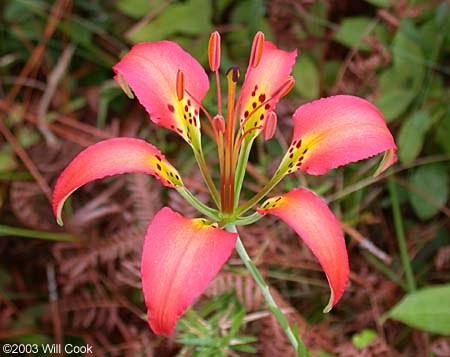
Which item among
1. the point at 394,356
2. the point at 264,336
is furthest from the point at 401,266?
the point at 264,336

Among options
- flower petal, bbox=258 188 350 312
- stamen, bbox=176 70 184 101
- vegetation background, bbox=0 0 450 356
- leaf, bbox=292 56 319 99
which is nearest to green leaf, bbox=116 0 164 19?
vegetation background, bbox=0 0 450 356

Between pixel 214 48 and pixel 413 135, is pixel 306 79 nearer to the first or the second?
pixel 413 135

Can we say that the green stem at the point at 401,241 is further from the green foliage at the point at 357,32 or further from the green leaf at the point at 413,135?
the green foliage at the point at 357,32

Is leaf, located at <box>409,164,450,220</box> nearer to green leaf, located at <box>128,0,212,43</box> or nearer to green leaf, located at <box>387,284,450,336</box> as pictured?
green leaf, located at <box>387,284,450,336</box>

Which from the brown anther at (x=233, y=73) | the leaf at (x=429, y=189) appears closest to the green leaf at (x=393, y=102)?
the leaf at (x=429, y=189)

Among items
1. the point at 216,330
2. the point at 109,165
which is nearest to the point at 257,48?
the point at 109,165
